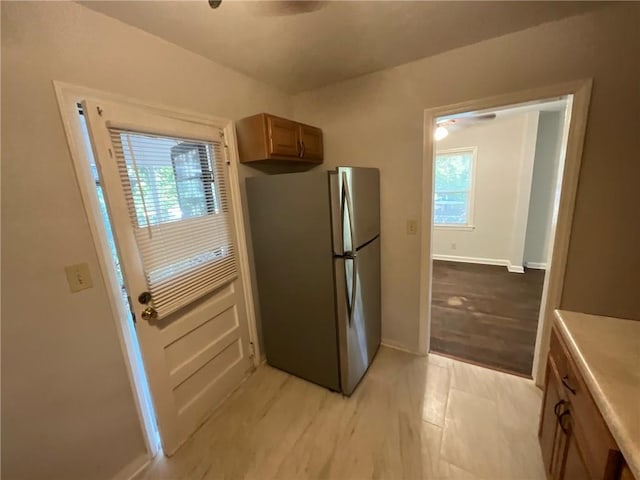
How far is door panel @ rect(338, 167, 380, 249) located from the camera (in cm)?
163

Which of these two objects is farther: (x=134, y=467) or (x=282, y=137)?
(x=282, y=137)

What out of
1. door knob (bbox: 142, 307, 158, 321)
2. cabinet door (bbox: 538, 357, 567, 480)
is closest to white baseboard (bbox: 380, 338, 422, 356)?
cabinet door (bbox: 538, 357, 567, 480)

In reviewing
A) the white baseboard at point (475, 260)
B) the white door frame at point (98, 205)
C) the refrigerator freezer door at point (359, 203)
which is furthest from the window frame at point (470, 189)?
the white door frame at point (98, 205)

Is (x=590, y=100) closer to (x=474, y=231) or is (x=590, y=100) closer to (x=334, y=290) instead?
(x=334, y=290)

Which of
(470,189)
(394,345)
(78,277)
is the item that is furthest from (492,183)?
(78,277)

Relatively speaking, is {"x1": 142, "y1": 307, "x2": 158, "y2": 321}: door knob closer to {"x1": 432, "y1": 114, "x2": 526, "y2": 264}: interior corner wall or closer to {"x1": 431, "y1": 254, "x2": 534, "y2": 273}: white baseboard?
{"x1": 432, "y1": 114, "x2": 526, "y2": 264}: interior corner wall

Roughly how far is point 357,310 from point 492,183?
378cm

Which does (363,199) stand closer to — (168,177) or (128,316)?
(168,177)

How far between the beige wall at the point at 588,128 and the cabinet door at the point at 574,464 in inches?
40.9

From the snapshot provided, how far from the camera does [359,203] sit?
1.77 m

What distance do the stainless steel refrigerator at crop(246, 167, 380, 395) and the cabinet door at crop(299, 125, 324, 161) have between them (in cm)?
51

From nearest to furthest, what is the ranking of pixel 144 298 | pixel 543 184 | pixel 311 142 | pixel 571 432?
pixel 571 432 → pixel 144 298 → pixel 311 142 → pixel 543 184

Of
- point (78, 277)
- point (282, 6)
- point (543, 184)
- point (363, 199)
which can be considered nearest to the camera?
point (282, 6)

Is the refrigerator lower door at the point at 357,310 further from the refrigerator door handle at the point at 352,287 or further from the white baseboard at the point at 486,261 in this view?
→ the white baseboard at the point at 486,261
